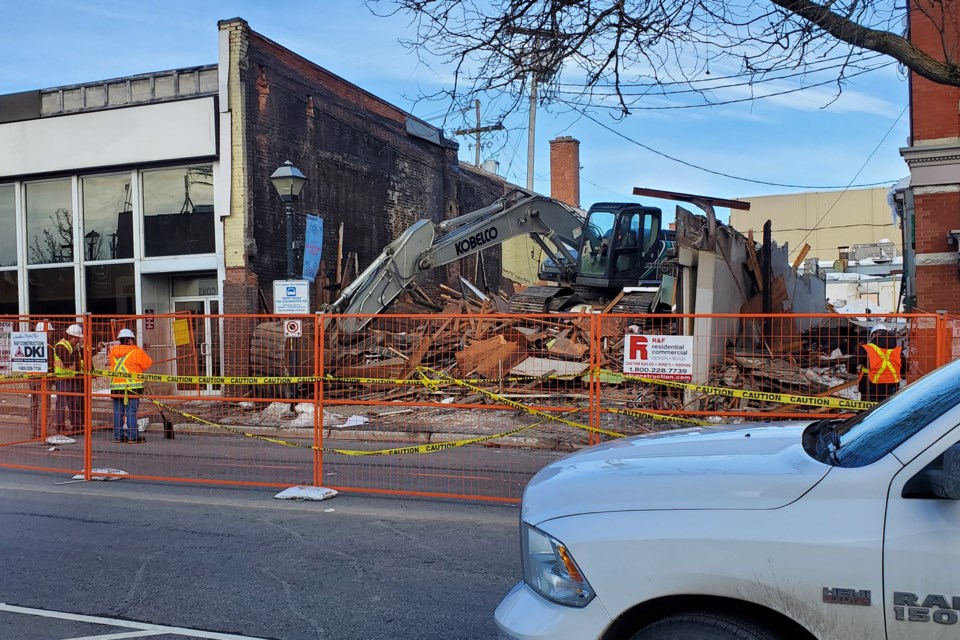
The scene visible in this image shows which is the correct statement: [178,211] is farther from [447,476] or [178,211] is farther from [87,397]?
[447,476]

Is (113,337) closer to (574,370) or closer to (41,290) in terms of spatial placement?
(574,370)

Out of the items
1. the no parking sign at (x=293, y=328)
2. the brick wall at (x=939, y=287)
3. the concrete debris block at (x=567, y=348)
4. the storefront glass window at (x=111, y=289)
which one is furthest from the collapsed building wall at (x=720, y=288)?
the storefront glass window at (x=111, y=289)

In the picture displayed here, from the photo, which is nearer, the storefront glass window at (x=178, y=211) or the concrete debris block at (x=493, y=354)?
the concrete debris block at (x=493, y=354)

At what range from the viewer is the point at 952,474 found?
267 cm

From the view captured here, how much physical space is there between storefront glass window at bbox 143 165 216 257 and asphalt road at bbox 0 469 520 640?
31.1 ft

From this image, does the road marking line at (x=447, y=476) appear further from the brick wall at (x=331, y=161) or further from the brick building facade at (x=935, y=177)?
the brick building facade at (x=935, y=177)

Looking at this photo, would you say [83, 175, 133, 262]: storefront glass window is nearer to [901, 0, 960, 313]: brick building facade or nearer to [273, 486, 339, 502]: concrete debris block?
[273, 486, 339, 502]: concrete debris block

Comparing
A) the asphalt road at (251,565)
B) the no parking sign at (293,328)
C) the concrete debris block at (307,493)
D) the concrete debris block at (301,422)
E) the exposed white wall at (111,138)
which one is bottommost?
the asphalt road at (251,565)

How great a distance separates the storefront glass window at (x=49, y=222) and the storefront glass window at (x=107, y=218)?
18.6 inches

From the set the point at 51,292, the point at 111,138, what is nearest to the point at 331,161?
the point at 111,138

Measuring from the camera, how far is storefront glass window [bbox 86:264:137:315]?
18.3 m

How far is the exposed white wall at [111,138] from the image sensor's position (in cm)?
1738

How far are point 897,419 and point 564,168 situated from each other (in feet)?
110

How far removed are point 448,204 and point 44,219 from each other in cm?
1213
